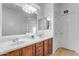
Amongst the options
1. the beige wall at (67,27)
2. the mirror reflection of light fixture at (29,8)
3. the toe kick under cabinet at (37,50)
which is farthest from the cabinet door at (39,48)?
the mirror reflection of light fixture at (29,8)

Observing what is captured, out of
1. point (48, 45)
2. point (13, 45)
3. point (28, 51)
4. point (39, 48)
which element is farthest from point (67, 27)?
point (13, 45)

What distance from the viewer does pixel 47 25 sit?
61.5 inches

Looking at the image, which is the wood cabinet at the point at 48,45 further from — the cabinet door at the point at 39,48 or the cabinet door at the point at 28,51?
the cabinet door at the point at 28,51

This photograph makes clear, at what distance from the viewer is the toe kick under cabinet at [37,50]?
122cm

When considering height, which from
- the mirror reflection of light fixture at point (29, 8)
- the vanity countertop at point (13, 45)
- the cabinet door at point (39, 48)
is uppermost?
the mirror reflection of light fixture at point (29, 8)

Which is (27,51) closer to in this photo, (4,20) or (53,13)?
(4,20)

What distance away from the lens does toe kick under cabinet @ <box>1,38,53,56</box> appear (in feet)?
4.02

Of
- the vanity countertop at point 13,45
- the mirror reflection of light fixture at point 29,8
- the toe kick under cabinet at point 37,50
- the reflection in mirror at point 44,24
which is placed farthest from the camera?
the reflection in mirror at point 44,24

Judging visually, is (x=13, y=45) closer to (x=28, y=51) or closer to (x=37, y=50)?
(x=28, y=51)

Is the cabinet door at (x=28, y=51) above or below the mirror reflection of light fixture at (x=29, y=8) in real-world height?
below

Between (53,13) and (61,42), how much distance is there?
0.48 m

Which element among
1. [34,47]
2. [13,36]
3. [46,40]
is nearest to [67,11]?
[46,40]

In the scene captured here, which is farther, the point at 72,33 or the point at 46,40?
the point at 46,40

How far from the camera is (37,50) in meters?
1.43
